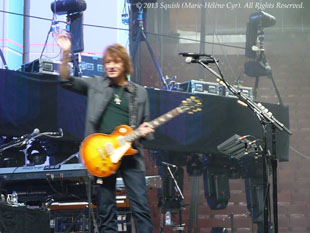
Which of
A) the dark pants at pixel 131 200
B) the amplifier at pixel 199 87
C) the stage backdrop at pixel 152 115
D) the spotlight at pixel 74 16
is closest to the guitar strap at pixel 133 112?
the dark pants at pixel 131 200

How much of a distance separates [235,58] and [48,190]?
7975mm

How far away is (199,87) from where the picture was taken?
1000 cm

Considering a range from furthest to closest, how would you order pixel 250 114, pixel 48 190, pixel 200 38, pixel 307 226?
pixel 200 38 → pixel 307 226 → pixel 250 114 → pixel 48 190

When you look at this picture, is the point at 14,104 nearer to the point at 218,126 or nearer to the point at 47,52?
the point at 218,126

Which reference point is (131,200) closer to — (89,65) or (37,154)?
(37,154)

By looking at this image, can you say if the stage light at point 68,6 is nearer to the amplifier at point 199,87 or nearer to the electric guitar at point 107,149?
the amplifier at point 199,87

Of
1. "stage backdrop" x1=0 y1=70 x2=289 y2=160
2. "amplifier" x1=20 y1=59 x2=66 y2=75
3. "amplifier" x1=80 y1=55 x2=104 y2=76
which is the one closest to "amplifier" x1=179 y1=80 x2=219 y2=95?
"stage backdrop" x1=0 y1=70 x2=289 y2=160

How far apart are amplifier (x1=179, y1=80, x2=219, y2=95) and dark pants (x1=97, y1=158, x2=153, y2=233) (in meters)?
5.48

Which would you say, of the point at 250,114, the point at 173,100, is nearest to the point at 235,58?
the point at 250,114

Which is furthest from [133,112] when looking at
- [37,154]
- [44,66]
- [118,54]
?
[37,154]

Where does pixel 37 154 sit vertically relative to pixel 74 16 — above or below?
below

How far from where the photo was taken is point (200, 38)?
1456 centimetres

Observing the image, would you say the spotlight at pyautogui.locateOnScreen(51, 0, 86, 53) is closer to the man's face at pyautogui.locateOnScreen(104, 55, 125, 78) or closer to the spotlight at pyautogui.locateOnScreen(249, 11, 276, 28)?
the spotlight at pyautogui.locateOnScreen(249, 11, 276, 28)

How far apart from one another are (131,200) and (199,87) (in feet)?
18.6
